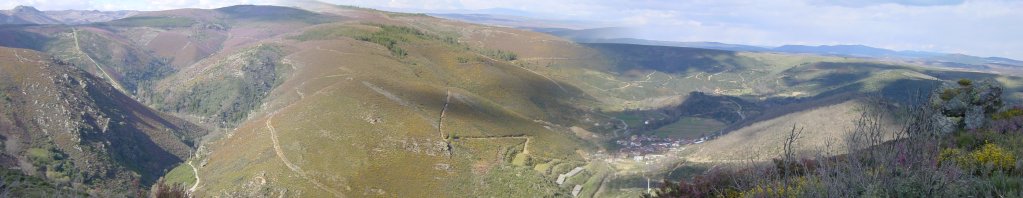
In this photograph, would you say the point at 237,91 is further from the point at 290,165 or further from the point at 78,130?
the point at 290,165

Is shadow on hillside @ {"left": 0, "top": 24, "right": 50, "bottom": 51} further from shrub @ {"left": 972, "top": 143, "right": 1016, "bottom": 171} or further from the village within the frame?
shrub @ {"left": 972, "top": 143, "right": 1016, "bottom": 171}

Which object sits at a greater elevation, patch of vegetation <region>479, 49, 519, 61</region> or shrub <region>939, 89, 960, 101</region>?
shrub <region>939, 89, 960, 101</region>

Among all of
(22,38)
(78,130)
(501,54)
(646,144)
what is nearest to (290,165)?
(78,130)

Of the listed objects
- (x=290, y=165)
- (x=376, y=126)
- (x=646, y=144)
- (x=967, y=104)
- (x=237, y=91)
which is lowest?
(x=646, y=144)

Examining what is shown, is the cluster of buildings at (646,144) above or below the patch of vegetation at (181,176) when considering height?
above

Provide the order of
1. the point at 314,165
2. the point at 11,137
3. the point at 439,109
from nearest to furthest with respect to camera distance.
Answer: the point at 314,165 → the point at 11,137 → the point at 439,109

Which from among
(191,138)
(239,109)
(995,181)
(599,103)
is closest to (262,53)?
(239,109)

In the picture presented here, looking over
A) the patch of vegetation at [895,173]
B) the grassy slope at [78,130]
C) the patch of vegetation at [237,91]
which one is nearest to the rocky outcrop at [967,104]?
the patch of vegetation at [895,173]

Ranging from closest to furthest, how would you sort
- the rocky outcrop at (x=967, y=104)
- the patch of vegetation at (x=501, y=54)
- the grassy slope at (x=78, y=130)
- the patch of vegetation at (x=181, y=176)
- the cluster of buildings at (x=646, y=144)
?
the rocky outcrop at (x=967, y=104)
the patch of vegetation at (x=181, y=176)
the grassy slope at (x=78, y=130)
the cluster of buildings at (x=646, y=144)
the patch of vegetation at (x=501, y=54)

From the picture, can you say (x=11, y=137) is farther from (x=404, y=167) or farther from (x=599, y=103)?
(x=599, y=103)

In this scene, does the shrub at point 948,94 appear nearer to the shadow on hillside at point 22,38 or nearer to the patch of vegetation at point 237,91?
the patch of vegetation at point 237,91

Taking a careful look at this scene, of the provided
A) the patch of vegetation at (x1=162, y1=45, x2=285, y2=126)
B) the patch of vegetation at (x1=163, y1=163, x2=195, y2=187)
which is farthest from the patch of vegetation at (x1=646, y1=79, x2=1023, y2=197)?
the patch of vegetation at (x1=162, y1=45, x2=285, y2=126)
